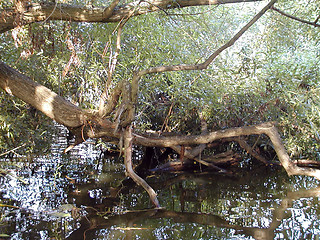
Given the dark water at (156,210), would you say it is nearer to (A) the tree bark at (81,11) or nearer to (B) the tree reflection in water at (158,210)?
(B) the tree reflection in water at (158,210)

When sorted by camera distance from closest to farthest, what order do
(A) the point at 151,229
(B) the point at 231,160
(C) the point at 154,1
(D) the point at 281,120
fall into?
(A) the point at 151,229 < (C) the point at 154,1 < (D) the point at 281,120 < (B) the point at 231,160

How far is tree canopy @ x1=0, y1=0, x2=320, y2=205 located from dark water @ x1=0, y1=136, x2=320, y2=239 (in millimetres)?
550

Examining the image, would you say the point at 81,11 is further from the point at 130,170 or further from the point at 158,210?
the point at 158,210

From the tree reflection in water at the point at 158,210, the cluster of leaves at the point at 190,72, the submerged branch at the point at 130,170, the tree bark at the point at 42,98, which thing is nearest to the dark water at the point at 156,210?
the tree reflection in water at the point at 158,210

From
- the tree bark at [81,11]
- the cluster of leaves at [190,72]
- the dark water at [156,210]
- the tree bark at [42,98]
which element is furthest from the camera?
the cluster of leaves at [190,72]

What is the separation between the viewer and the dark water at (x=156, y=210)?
9.70 feet

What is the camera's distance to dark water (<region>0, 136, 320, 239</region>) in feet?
9.70

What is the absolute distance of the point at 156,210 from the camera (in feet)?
11.8

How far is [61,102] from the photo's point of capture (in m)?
3.84

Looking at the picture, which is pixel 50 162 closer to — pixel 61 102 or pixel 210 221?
pixel 61 102

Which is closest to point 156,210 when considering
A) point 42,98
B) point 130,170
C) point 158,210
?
point 158,210

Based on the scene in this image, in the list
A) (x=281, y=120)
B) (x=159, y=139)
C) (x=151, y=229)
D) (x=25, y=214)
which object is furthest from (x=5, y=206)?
(x=281, y=120)

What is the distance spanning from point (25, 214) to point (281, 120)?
13.6 feet

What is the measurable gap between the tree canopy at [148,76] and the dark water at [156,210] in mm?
550
